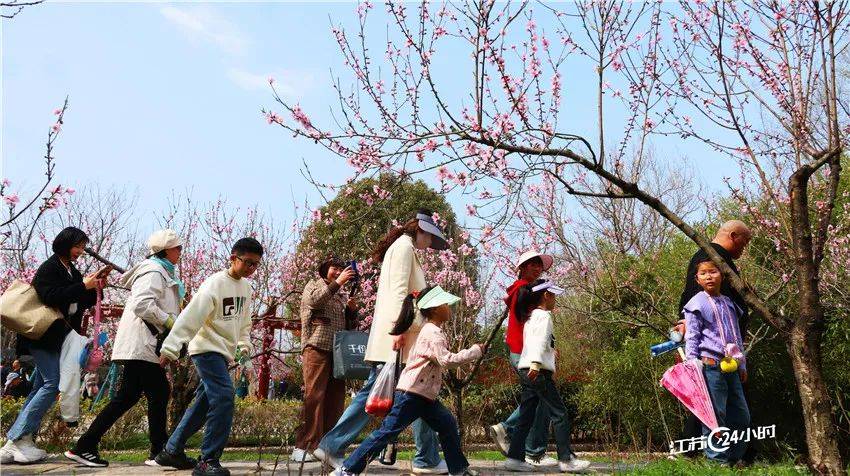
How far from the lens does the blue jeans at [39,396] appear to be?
5.62m

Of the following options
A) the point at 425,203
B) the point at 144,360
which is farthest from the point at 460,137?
the point at 425,203

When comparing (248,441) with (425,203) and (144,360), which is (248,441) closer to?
(144,360)

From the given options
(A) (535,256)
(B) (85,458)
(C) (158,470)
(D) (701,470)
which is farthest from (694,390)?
(B) (85,458)

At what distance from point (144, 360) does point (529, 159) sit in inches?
119

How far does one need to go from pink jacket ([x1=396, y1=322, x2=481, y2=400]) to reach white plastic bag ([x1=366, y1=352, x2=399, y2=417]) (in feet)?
0.29

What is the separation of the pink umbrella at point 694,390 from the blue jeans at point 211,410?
3013 mm

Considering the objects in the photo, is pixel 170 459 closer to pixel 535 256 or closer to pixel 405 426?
pixel 405 426

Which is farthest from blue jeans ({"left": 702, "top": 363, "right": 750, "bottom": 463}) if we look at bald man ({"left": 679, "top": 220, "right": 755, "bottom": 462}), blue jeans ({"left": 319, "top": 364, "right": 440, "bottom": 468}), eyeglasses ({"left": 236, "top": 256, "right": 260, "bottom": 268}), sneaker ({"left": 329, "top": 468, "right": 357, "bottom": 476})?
eyeglasses ({"left": 236, "top": 256, "right": 260, "bottom": 268})

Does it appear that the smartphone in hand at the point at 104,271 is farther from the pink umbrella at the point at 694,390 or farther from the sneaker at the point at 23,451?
the pink umbrella at the point at 694,390

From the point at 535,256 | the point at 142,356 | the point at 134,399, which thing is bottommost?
the point at 134,399

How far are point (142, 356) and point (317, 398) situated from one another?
1390mm

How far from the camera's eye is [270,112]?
6.22 metres

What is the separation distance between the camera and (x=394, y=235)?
5.51 meters


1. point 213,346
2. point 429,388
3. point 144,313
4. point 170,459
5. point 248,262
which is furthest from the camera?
point 144,313
